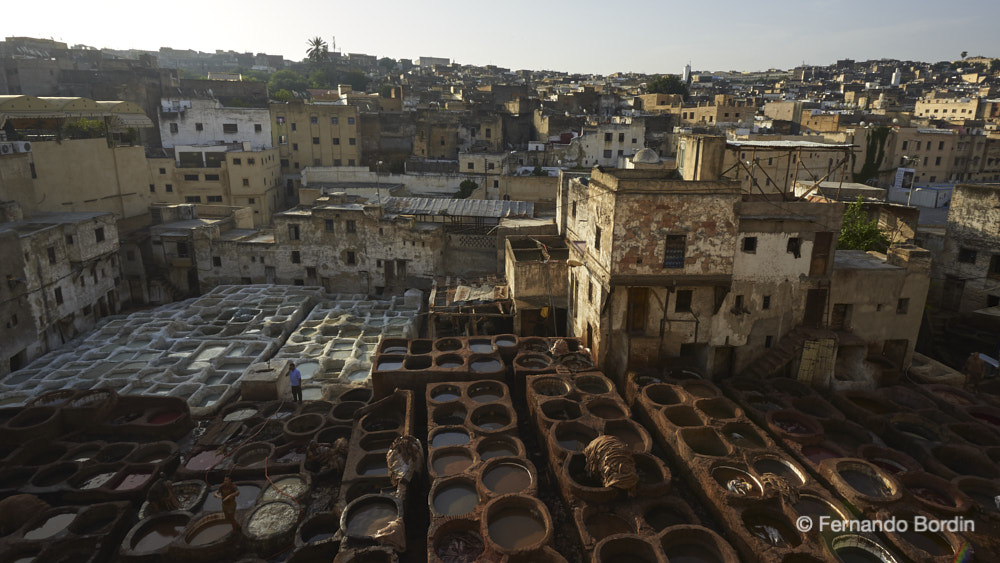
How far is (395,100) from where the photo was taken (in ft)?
219

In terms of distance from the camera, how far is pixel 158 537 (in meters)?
14.5

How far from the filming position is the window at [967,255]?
2697cm

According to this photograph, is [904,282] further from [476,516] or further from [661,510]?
[476,516]

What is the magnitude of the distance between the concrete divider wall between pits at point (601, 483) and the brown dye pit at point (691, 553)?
23mm

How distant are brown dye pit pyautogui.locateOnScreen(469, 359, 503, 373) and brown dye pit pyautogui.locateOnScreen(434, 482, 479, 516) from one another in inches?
240

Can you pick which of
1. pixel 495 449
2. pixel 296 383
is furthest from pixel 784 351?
pixel 296 383

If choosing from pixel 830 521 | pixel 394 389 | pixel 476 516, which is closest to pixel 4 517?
pixel 394 389

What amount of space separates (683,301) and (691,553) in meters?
9.28

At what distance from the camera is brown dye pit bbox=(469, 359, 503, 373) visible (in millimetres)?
20938

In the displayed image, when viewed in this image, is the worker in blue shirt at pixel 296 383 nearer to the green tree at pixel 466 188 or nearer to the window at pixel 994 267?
the green tree at pixel 466 188

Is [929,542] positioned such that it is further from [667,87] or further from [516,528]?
[667,87]

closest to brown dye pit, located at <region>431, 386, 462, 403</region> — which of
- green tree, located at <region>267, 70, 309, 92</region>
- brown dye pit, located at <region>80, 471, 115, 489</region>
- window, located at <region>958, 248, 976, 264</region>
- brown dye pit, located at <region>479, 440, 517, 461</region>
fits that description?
brown dye pit, located at <region>479, 440, 517, 461</region>

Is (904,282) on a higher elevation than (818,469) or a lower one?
higher

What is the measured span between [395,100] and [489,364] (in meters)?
52.7
